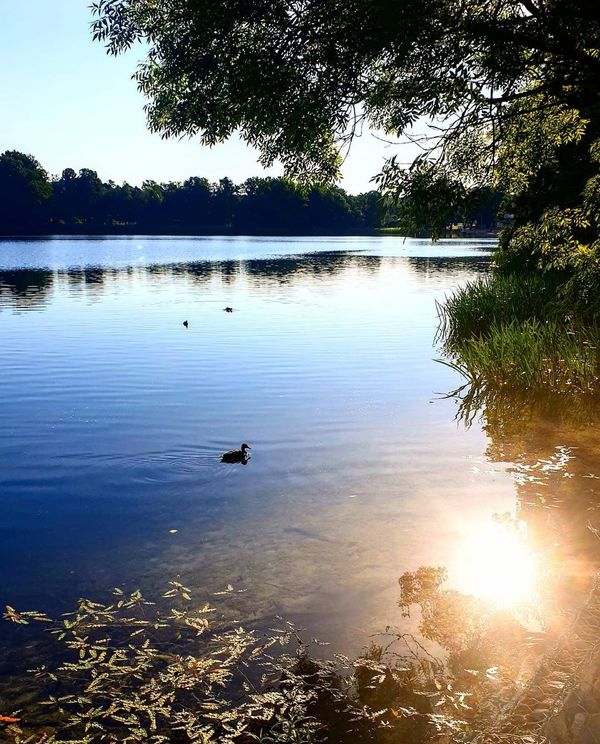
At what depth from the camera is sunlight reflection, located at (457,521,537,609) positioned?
308 inches

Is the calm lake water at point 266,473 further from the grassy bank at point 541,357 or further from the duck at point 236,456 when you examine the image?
the grassy bank at point 541,357

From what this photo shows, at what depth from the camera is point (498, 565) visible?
8570mm

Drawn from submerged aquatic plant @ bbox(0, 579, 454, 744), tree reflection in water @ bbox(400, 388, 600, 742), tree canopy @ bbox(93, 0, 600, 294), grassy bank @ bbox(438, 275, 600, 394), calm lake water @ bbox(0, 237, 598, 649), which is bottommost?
calm lake water @ bbox(0, 237, 598, 649)

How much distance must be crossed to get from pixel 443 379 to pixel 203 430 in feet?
29.5

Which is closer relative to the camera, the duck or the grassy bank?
the duck

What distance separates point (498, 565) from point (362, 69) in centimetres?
868

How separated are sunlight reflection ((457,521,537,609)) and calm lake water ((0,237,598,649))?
0.04 metres

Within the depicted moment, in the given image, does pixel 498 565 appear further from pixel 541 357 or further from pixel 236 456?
pixel 541 357

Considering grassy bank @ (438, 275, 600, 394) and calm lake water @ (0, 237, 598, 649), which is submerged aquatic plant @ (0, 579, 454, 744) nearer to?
calm lake water @ (0, 237, 598, 649)

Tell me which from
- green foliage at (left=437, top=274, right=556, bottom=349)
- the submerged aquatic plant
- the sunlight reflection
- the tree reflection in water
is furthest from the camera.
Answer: green foliage at (left=437, top=274, right=556, bottom=349)

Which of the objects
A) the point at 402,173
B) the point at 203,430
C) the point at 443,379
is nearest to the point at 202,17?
the point at 402,173

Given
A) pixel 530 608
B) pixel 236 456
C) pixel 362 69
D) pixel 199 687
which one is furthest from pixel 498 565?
pixel 362 69

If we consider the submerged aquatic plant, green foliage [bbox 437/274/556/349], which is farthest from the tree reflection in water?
Answer: green foliage [bbox 437/274/556/349]

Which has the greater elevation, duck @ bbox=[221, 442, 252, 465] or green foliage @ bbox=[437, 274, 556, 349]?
green foliage @ bbox=[437, 274, 556, 349]
